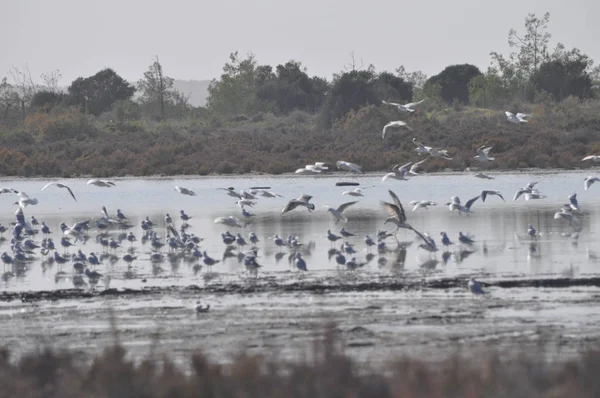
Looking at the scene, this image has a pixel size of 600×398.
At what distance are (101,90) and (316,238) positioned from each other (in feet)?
231

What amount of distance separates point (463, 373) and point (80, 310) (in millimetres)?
8545

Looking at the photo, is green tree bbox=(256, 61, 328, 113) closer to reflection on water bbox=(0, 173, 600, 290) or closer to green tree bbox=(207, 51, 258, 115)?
green tree bbox=(207, 51, 258, 115)

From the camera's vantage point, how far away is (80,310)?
15.1 meters

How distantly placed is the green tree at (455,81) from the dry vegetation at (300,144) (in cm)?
2035

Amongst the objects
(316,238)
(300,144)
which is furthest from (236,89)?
(316,238)

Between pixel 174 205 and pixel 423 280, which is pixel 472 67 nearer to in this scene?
pixel 174 205

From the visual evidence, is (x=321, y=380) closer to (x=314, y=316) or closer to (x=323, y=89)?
(x=314, y=316)

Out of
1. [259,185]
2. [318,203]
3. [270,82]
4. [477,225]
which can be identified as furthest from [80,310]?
[270,82]

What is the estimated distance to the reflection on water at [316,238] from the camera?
18266mm

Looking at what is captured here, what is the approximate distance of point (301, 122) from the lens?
2753 inches

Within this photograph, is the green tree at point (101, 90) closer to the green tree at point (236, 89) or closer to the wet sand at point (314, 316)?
the green tree at point (236, 89)

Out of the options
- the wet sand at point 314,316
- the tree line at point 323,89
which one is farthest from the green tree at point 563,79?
the wet sand at point 314,316

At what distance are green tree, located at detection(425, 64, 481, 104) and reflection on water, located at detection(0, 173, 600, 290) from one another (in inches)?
1828

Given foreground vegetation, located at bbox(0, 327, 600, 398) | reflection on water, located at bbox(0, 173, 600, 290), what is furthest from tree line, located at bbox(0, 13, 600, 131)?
foreground vegetation, located at bbox(0, 327, 600, 398)
